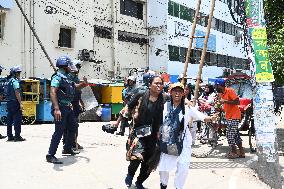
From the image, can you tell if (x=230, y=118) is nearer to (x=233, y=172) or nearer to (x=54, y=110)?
(x=233, y=172)

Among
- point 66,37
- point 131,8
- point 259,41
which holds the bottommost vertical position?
point 259,41

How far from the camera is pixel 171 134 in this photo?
4.86m

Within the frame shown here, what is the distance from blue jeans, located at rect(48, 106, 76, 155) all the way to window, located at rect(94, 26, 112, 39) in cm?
1914

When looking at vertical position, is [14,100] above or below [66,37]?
below

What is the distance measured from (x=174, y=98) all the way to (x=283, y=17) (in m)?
7.00

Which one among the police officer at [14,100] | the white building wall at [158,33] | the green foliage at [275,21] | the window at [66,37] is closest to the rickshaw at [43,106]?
the window at [66,37]

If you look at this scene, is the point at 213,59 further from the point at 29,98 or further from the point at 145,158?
the point at 145,158

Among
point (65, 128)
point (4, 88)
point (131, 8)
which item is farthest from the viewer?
point (131, 8)

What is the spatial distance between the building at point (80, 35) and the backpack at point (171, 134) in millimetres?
16424

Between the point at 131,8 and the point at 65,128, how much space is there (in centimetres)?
2297

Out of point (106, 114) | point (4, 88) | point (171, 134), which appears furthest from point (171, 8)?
point (171, 134)

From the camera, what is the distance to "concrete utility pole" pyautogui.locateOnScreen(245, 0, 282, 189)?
6.12m

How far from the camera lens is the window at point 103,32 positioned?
1027 inches

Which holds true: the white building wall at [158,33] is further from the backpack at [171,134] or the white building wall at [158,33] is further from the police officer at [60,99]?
the backpack at [171,134]
